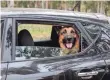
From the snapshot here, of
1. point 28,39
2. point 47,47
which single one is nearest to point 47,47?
point 47,47

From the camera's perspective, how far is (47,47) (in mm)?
3307

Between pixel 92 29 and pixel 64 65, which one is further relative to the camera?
pixel 92 29

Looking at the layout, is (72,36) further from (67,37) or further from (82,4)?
(82,4)

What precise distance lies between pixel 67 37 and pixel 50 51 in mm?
296

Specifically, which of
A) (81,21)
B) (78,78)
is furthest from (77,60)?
(81,21)

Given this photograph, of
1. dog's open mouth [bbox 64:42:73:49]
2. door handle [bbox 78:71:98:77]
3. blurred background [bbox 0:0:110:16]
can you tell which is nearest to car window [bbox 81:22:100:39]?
dog's open mouth [bbox 64:42:73:49]

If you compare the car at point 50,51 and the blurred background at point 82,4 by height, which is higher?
the car at point 50,51

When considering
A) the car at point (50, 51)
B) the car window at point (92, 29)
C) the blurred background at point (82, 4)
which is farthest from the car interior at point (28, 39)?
the blurred background at point (82, 4)

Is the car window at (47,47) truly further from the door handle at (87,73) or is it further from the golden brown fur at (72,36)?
the door handle at (87,73)

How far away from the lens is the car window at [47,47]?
3.13m

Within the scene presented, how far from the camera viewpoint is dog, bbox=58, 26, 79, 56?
10.7 ft

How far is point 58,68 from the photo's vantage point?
3.04 metres

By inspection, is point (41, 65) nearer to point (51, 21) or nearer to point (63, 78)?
point (63, 78)

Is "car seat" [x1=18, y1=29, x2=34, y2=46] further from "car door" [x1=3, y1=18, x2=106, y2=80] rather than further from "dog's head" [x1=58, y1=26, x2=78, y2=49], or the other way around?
"dog's head" [x1=58, y1=26, x2=78, y2=49]
